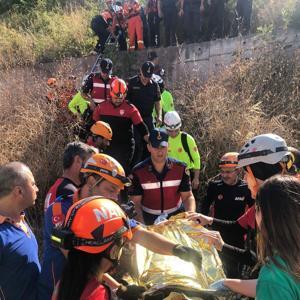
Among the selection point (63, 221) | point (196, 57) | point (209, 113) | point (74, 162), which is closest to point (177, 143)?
point (74, 162)

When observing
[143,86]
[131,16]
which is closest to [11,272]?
[143,86]

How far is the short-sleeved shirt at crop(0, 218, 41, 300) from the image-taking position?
2.49 metres

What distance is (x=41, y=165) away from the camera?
6.62 metres

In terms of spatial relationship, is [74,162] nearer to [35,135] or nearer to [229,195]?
[229,195]

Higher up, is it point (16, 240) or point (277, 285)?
point (277, 285)

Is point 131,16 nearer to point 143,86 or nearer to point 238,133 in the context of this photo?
point 143,86

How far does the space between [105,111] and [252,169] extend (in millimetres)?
3640

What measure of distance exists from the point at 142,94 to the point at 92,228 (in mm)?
5139

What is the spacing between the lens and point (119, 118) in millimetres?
6020

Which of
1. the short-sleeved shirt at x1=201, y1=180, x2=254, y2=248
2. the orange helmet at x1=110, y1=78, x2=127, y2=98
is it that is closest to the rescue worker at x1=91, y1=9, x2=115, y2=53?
the orange helmet at x1=110, y1=78, x2=127, y2=98

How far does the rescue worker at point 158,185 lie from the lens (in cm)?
437

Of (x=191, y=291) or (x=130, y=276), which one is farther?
(x=130, y=276)

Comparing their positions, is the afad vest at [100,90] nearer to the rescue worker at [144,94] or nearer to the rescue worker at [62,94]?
the rescue worker at [144,94]

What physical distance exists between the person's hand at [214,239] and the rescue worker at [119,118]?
2.82m
